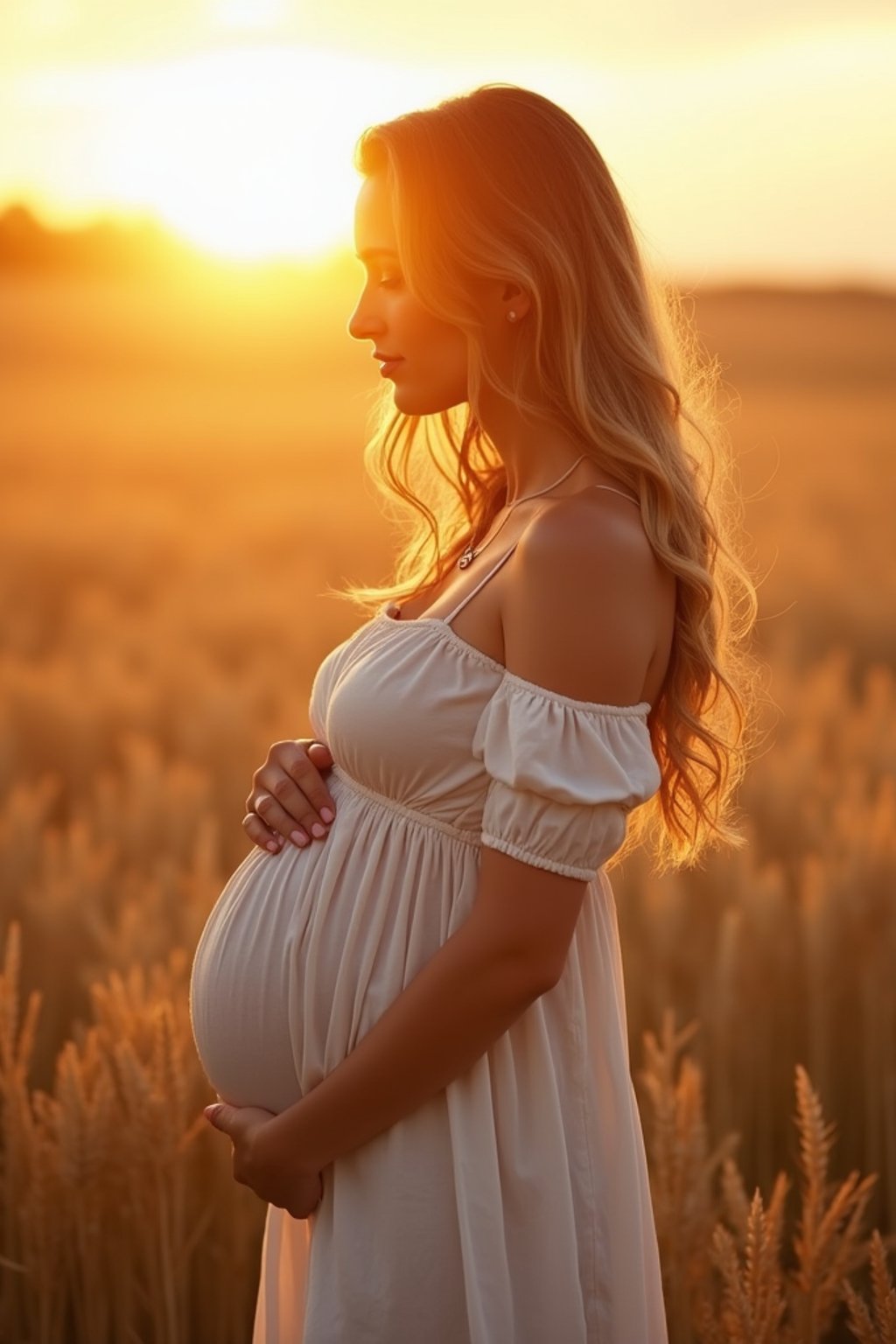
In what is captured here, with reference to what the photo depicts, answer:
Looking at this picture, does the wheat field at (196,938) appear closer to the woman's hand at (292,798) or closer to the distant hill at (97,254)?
the woman's hand at (292,798)

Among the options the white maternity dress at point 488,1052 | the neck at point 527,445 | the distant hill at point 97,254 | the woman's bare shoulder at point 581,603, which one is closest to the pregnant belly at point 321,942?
the white maternity dress at point 488,1052

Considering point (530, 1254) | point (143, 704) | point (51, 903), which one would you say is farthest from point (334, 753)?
point (143, 704)

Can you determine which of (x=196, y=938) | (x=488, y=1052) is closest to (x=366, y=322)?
(x=488, y=1052)

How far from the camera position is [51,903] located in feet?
11.3

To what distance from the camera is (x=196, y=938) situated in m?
3.14

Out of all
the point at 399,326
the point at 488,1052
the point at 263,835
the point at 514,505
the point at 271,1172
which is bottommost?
the point at 271,1172

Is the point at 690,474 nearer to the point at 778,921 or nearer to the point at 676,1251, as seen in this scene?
the point at 676,1251

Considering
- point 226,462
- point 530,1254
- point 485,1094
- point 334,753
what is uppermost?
point 226,462

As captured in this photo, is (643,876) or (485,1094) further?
(643,876)

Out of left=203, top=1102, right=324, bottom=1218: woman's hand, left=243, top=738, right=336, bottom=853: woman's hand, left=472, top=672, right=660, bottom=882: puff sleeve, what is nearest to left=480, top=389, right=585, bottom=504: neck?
left=472, top=672, right=660, bottom=882: puff sleeve

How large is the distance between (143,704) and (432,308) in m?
4.16

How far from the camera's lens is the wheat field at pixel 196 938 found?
2.40 m

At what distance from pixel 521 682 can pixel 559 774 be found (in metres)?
0.10

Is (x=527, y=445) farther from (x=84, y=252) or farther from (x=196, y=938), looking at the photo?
(x=84, y=252)
